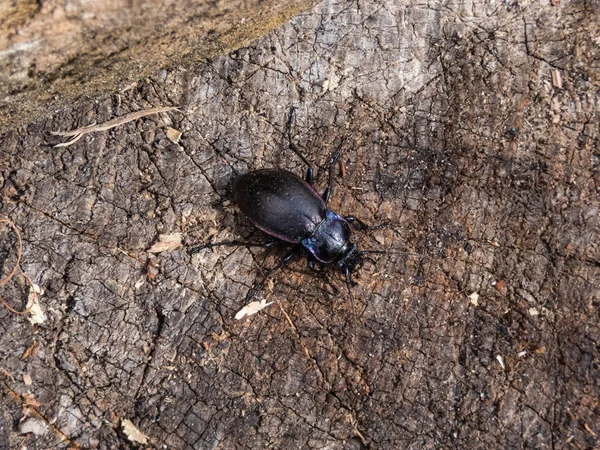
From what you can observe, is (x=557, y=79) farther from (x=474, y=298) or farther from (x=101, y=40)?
(x=101, y=40)

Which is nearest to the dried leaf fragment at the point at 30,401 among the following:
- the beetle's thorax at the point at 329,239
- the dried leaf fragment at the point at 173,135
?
the dried leaf fragment at the point at 173,135

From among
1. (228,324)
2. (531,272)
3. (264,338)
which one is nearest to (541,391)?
(531,272)

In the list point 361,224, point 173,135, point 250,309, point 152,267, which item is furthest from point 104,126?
point 361,224

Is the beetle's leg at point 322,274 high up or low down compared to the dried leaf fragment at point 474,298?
up

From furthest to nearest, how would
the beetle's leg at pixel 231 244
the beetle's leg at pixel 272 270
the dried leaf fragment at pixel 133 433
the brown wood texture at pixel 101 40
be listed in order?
the beetle's leg at pixel 231 244 < the beetle's leg at pixel 272 270 < the dried leaf fragment at pixel 133 433 < the brown wood texture at pixel 101 40

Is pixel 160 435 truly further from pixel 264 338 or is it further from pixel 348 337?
pixel 348 337

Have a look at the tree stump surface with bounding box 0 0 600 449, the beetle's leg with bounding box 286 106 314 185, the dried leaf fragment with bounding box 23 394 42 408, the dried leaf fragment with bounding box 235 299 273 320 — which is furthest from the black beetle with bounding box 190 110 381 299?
the dried leaf fragment with bounding box 23 394 42 408

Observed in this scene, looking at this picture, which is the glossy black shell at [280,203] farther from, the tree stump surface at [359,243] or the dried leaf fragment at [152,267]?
the dried leaf fragment at [152,267]
